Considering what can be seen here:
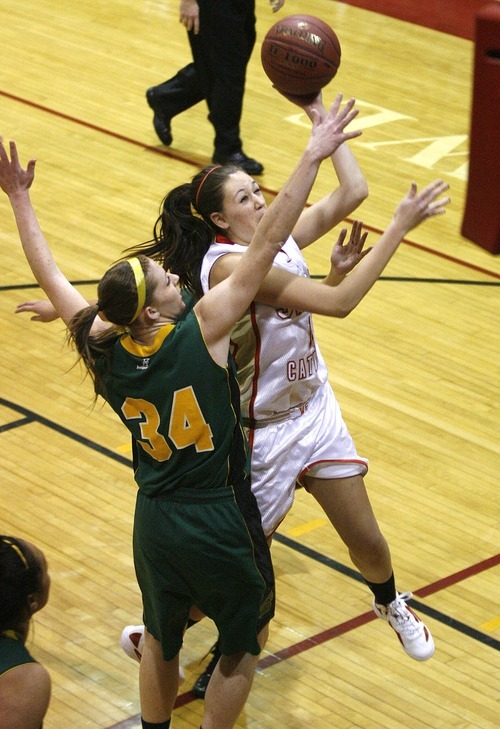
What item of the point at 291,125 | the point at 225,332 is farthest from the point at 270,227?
the point at 291,125

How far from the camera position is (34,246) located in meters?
3.75

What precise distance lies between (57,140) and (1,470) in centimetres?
447

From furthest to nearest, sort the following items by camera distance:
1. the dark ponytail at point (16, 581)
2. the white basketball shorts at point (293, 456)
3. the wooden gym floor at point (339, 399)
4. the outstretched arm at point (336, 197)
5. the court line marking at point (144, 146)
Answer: the court line marking at point (144, 146) < the wooden gym floor at point (339, 399) < the outstretched arm at point (336, 197) < the white basketball shorts at point (293, 456) < the dark ponytail at point (16, 581)

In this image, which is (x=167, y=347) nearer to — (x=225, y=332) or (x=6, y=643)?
(x=225, y=332)

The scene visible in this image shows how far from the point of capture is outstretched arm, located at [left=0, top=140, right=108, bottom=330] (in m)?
3.67

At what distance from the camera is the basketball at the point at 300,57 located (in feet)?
13.6

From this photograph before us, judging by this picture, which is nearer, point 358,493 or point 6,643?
point 6,643

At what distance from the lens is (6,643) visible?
9.72ft

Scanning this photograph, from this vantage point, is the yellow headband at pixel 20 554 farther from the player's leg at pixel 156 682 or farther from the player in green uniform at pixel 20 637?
the player's leg at pixel 156 682

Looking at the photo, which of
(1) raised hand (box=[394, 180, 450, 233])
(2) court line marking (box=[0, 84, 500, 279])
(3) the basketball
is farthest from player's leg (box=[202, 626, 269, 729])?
(2) court line marking (box=[0, 84, 500, 279])

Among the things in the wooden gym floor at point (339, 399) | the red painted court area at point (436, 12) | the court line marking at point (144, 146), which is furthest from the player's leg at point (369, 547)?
the red painted court area at point (436, 12)

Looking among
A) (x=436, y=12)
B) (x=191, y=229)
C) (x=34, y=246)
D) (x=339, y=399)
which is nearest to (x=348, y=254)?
(x=191, y=229)

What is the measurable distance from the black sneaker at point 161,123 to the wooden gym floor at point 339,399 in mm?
131

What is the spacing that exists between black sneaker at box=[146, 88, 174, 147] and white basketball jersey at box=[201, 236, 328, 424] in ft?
18.4
